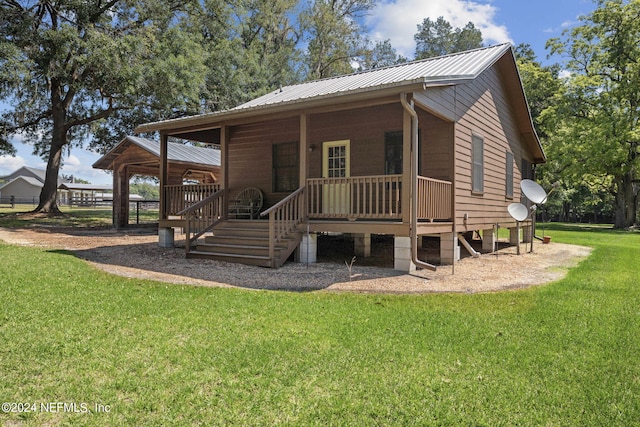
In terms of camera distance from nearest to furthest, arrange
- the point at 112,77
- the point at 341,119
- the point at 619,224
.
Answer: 1. the point at 341,119
2. the point at 112,77
3. the point at 619,224

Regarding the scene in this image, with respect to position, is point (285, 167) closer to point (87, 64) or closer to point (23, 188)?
point (87, 64)

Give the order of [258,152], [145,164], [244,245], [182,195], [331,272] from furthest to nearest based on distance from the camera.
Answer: [145,164]
[258,152]
[182,195]
[244,245]
[331,272]

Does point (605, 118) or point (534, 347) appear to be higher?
point (605, 118)

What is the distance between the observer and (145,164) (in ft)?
55.2

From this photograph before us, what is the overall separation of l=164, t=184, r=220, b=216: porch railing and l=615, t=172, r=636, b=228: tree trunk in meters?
26.4

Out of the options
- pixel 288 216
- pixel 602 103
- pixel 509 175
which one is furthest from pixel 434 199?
pixel 602 103

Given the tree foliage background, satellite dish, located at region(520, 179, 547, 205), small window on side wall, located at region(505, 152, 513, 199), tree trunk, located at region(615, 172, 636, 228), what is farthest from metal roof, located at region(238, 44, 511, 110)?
tree trunk, located at region(615, 172, 636, 228)

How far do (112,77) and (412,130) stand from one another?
1479cm

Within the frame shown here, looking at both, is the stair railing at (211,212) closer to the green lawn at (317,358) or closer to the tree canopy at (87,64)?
the green lawn at (317,358)

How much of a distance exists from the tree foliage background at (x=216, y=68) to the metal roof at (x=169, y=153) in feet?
10.9

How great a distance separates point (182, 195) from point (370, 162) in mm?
4898

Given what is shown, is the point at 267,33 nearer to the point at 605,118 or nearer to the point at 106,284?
the point at 605,118

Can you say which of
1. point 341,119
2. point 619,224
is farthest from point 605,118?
point 341,119

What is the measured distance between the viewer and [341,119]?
1096 cm
